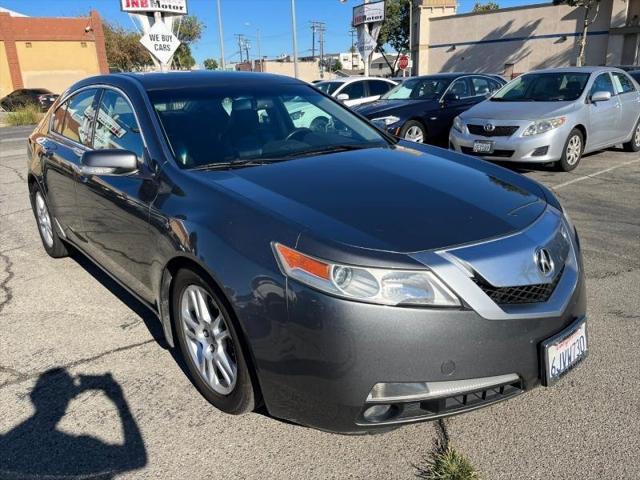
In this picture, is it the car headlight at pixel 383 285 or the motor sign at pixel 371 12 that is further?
the motor sign at pixel 371 12

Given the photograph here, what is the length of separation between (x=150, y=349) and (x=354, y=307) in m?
1.82

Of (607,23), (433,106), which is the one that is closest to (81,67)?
(607,23)

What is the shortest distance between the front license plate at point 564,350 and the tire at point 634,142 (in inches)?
344

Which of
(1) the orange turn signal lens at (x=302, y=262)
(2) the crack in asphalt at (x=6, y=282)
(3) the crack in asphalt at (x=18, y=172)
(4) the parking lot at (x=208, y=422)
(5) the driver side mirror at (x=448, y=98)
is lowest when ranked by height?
(4) the parking lot at (x=208, y=422)

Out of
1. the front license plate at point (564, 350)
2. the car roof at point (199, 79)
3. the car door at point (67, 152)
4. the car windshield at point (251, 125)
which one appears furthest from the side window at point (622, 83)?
the car door at point (67, 152)

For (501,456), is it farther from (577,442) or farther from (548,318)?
(548,318)

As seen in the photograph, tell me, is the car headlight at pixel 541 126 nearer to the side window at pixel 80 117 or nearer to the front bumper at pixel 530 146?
the front bumper at pixel 530 146

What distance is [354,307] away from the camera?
6.57 ft

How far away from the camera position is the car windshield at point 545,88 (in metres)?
8.41

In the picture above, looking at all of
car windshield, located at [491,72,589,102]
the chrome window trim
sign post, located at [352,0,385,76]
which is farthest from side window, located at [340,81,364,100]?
the chrome window trim

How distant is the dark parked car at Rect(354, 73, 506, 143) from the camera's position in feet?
31.9

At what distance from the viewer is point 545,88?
869cm

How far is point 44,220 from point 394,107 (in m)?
6.58

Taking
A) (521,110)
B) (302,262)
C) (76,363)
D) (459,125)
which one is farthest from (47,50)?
(302,262)
